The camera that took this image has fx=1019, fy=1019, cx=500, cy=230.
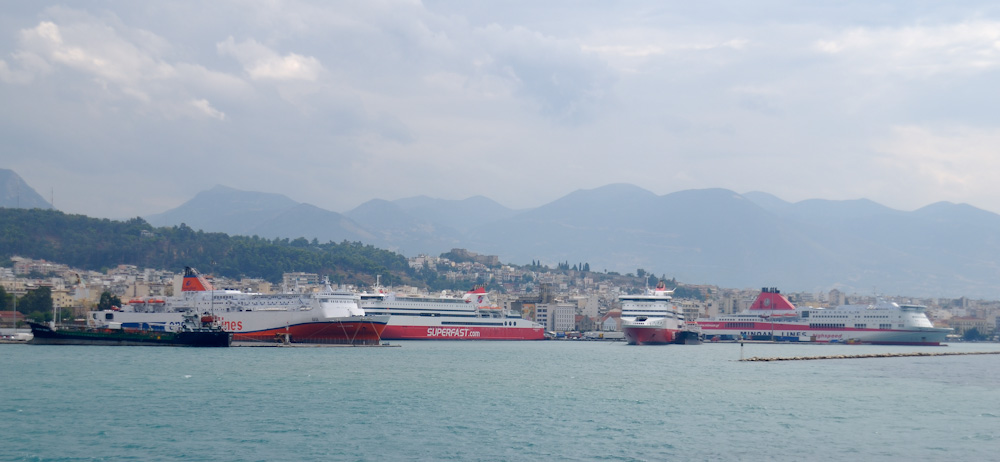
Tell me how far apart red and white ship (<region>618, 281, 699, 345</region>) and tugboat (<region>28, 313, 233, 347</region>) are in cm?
4042

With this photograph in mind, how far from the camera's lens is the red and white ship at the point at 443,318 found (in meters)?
94.2

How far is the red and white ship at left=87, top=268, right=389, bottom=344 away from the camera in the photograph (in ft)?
237

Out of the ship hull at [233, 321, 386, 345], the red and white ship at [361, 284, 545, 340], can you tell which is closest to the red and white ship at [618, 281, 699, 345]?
the red and white ship at [361, 284, 545, 340]

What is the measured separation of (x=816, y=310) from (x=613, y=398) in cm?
8379

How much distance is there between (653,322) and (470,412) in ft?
206

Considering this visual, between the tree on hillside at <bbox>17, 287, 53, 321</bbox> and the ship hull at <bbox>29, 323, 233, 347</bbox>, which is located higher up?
the tree on hillside at <bbox>17, 287, 53, 321</bbox>

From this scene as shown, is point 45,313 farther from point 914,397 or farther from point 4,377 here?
point 914,397

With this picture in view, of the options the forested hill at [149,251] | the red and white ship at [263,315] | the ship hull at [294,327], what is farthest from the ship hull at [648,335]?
the forested hill at [149,251]

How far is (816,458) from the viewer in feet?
80.2

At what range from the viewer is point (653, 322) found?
93125mm

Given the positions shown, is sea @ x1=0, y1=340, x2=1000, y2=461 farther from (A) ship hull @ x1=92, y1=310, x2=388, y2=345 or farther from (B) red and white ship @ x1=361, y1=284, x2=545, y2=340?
(B) red and white ship @ x1=361, y1=284, x2=545, y2=340

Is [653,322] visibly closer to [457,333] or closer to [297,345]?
[457,333]

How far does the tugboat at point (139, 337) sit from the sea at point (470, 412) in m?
10.3

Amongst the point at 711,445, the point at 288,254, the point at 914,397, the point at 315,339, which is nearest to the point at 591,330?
the point at 288,254
